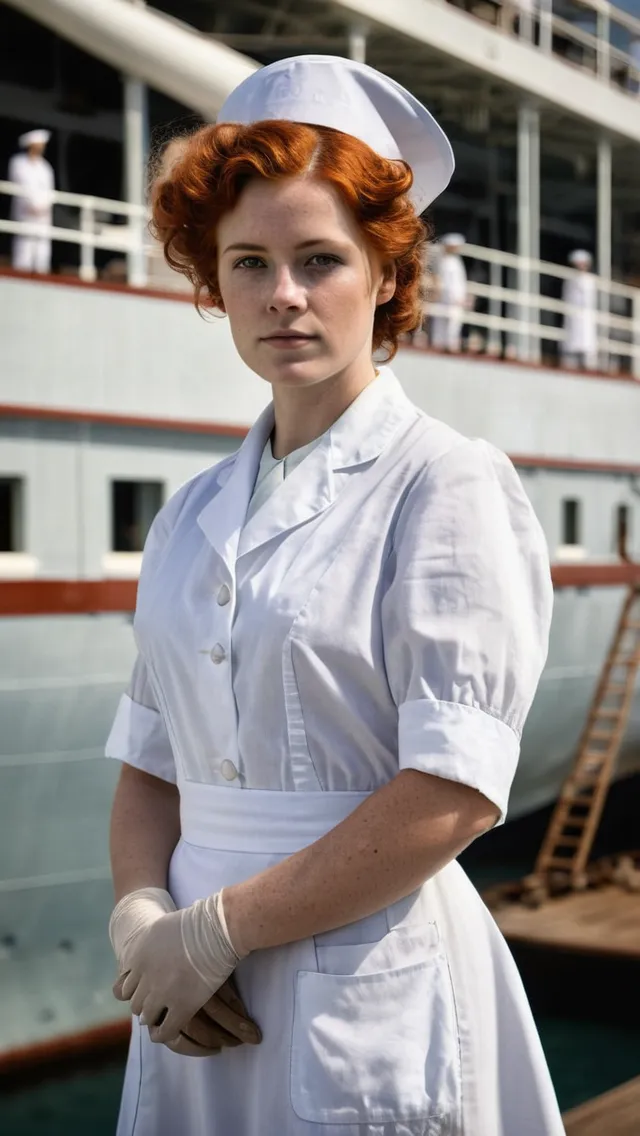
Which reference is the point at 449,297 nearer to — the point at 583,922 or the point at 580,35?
the point at 580,35

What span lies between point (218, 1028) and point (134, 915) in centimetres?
16

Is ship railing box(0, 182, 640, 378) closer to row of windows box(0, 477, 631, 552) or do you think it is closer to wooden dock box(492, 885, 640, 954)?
row of windows box(0, 477, 631, 552)

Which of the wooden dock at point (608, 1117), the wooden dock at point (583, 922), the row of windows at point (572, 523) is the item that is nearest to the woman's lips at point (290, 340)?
the wooden dock at point (608, 1117)

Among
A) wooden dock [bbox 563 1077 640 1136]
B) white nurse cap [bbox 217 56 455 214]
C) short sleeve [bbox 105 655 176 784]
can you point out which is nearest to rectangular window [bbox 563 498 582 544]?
wooden dock [bbox 563 1077 640 1136]

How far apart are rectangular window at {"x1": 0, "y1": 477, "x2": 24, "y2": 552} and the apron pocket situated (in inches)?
200

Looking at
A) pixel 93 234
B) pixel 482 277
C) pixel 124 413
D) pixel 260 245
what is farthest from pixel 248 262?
pixel 482 277

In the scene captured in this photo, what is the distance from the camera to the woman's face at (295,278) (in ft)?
5.00

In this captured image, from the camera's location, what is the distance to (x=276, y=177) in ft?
4.96

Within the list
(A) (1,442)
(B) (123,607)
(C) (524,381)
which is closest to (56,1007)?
(B) (123,607)

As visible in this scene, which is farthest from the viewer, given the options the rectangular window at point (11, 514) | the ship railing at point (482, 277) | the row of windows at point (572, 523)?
the row of windows at point (572, 523)

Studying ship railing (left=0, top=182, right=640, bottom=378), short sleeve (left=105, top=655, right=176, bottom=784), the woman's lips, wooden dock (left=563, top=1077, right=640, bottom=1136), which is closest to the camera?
the woman's lips

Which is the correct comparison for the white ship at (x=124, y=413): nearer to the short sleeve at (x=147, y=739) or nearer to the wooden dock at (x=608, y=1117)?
the wooden dock at (x=608, y=1117)

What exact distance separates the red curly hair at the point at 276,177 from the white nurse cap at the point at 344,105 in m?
0.02

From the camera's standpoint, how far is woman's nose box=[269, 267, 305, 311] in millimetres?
1529
